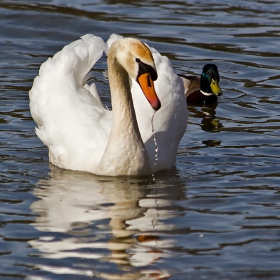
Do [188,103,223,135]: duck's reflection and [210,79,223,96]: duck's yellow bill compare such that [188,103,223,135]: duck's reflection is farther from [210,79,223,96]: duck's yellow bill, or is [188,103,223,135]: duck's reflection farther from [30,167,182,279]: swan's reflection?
[30,167,182,279]: swan's reflection

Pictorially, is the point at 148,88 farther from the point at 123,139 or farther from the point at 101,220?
the point at 101,220

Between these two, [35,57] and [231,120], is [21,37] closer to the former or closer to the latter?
[35,57]

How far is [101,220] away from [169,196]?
1049 millimetres

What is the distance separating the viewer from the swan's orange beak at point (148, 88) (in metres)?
8.12

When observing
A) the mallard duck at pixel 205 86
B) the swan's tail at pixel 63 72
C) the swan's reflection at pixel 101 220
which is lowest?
the swan's reflection at pixel 101 220

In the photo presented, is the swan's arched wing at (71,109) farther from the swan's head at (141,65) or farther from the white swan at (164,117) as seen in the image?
the swan's head at (141,65)

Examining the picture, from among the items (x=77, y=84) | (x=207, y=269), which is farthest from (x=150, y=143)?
(x=207, y=269)

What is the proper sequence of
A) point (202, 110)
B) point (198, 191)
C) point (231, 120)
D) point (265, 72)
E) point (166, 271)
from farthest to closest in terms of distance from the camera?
point (265, 72) < point (202, 110) < point (231, 120) < point (198, 191) < point (166, 271)

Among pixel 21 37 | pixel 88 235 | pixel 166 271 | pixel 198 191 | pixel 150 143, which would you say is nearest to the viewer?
pixel 166 271

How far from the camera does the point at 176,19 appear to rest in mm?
17156

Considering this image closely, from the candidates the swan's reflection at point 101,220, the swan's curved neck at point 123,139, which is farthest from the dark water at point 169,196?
the swan's curved neck at point 123,139

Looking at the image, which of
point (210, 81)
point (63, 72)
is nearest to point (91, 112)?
point (63, 72)

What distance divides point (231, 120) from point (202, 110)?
1294mm

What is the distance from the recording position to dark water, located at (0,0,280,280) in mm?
6773
